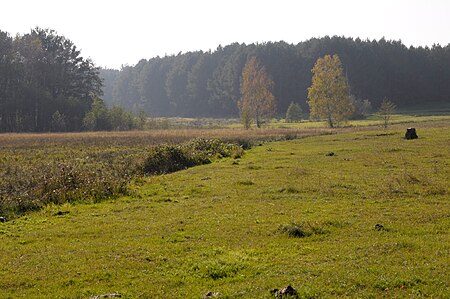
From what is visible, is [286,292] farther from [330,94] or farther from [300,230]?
[330,94]

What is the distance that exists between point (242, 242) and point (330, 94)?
267 feet

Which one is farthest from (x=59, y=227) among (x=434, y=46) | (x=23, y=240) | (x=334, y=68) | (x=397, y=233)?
(x=434, y=46)

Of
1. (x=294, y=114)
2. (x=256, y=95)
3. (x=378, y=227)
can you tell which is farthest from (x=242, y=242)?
(x=294, y=114)

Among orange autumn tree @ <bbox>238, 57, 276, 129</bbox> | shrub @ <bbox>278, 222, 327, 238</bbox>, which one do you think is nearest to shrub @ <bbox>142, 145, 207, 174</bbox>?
shrub @ <bbox>278, 222, 327, 238</bbox>

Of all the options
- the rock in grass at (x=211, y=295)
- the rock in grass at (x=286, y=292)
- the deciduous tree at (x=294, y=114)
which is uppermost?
the deciduous tree at (x=294, y=114)

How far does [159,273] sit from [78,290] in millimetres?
1944

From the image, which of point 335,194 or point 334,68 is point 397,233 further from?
point 334,68

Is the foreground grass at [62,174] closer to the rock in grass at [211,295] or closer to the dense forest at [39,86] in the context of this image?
the rock in grass at [211,295]

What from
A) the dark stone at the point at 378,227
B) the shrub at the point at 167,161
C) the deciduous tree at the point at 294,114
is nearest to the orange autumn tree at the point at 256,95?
the deciduous tree at the point at 294,114

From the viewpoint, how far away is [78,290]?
1015 cm

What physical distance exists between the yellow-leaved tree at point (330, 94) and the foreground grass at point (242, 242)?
2601 inches

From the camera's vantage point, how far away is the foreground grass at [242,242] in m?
10.2

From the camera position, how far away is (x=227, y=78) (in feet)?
629

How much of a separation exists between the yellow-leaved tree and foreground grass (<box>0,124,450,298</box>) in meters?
66.1
